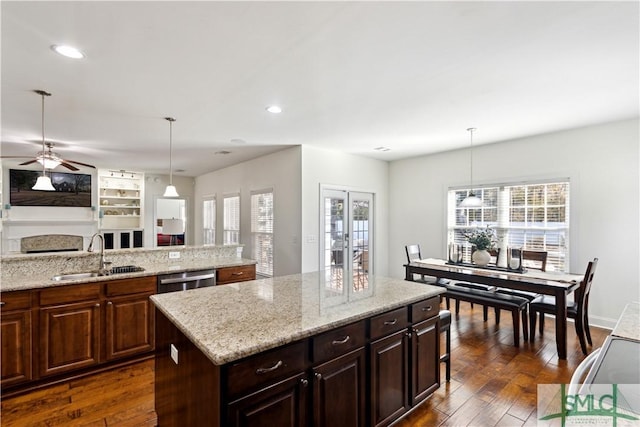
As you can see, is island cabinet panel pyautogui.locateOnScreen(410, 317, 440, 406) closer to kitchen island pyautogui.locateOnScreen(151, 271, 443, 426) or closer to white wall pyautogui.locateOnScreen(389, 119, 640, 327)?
kitchen island pyautogui.locateOnScreen(151, 271, 443, 426)

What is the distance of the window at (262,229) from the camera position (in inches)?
224

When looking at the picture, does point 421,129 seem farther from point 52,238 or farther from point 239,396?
point 52,238

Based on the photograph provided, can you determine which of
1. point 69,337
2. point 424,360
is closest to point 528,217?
point 424,360

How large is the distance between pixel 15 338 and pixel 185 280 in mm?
1309

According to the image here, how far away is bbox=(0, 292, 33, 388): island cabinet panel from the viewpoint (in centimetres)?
239

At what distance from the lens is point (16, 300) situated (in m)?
2.44

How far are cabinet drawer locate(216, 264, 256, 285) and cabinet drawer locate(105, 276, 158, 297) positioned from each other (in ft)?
2.35

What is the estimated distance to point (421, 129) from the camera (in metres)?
4.18

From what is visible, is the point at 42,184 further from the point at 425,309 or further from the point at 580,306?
the point at 580,306

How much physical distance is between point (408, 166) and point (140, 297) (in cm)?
503

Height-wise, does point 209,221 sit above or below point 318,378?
above

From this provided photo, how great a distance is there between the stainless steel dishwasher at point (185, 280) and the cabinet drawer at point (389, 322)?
2.25 meters

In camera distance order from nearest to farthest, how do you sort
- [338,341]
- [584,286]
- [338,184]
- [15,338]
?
[338,341], [15,338], [584,286], [338,184]

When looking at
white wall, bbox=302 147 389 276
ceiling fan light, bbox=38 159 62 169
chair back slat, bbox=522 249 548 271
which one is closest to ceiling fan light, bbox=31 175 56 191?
ceiling fan light, bbox=38 159 62 169
